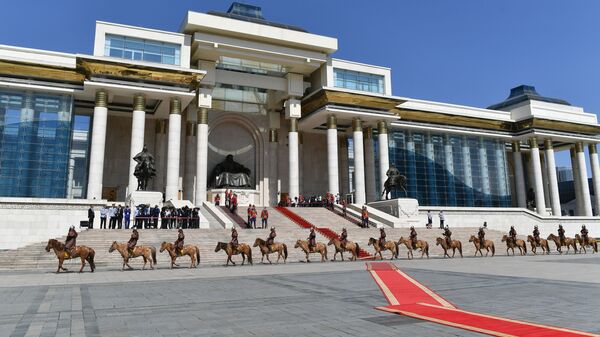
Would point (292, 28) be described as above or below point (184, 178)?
above

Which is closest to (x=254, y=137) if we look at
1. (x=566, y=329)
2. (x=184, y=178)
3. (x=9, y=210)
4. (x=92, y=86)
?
(x=184, y=178)

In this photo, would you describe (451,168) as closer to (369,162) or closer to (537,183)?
(537,183)

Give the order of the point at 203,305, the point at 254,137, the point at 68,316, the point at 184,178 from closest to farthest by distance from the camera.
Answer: the point at 68,316
the point at 203,305
the point at 184,178
the point at 254,137

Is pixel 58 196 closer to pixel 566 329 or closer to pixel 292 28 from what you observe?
pixel 292 28

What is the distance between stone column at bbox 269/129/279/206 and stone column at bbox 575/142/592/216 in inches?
1382

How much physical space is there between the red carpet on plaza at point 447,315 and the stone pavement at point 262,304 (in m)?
0.27

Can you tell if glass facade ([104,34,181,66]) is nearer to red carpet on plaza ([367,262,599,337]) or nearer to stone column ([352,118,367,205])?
stone column ([352,118,367,205])

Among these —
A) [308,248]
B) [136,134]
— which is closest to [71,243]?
[308,248]

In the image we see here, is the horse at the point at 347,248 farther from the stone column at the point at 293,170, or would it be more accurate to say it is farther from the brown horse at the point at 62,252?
the stone column at the point at 293,170

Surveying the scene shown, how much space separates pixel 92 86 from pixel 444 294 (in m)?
31.2

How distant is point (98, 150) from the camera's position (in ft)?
105

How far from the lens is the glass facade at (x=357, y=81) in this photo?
4156cm

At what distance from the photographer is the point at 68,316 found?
22.1 feet

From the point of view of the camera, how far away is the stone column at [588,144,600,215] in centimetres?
4952
